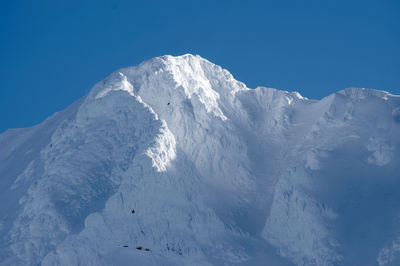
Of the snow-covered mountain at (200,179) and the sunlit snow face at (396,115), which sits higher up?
the sunlit snow face at (396,115)

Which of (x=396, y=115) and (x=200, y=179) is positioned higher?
(x=396, y=115)

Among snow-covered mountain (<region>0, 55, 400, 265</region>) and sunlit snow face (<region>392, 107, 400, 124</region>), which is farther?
sunlit snow face (<region>392, 107, 400, 124</region>)

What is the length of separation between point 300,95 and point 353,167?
126 feet

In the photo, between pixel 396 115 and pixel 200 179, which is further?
pixel 396 115

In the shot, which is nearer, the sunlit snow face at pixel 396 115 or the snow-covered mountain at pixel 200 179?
the snow-covered mountain at pixel 200 179

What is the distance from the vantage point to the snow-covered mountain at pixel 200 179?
12225cm

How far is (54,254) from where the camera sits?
11725cm

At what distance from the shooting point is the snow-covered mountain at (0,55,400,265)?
122250mm

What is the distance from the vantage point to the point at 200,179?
140375mm

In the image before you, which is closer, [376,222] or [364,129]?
[376,222]

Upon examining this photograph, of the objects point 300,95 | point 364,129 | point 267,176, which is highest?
point 300,95

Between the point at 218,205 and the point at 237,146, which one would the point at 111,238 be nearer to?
the point at 218,205

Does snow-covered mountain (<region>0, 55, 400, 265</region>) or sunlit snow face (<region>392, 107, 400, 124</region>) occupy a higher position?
sunlit snow face (<region>392, 107, 400, 124</region>)

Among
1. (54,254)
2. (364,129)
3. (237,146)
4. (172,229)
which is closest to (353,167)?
(364,129)
